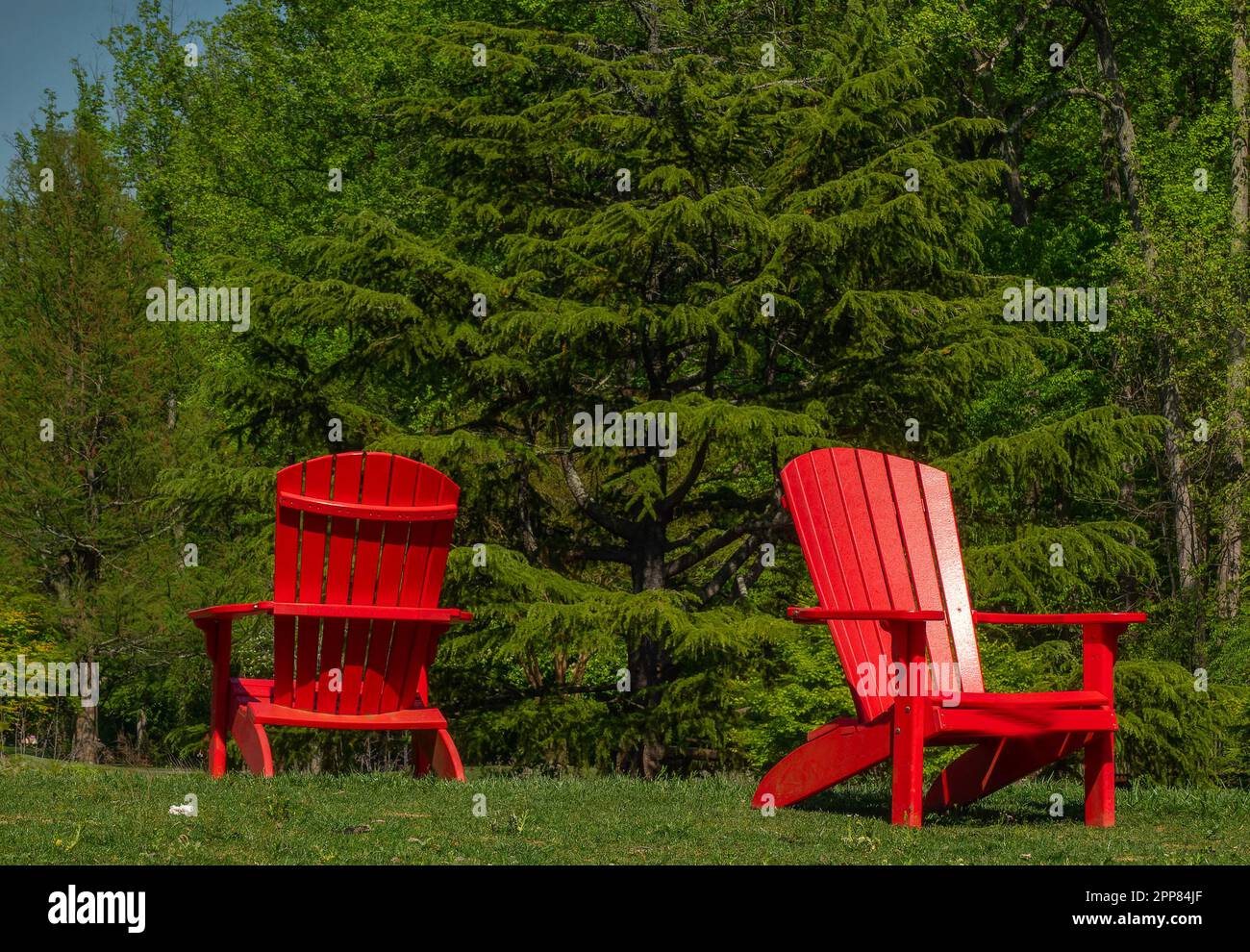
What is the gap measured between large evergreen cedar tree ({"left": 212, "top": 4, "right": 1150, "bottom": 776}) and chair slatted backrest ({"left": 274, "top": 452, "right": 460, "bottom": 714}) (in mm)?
2714

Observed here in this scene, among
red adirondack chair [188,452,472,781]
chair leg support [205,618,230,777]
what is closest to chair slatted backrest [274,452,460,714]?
red adirondack chair [188,452,472,781]

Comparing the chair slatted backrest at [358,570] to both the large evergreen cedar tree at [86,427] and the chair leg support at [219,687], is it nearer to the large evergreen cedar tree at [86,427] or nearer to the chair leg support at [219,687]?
the chair leg support at [219,687]

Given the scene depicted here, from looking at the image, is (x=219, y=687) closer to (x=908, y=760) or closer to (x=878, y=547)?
(x=878, y=547)

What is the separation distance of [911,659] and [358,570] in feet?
8.25

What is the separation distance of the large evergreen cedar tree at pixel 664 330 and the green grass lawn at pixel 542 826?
3.21 m

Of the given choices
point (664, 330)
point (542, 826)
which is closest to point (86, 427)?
point (664, 330)

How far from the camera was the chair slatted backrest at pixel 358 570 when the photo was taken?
5.89 meters

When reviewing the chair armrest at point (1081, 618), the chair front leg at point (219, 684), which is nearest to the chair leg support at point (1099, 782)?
the chair armrest at point (1081, 618)

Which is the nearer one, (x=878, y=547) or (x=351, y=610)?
(x=878, y=547)

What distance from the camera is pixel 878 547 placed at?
18.1 ft

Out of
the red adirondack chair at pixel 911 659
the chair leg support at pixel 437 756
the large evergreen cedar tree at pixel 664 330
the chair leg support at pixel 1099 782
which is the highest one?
the large evergreen cedar tree at pixel 664 330

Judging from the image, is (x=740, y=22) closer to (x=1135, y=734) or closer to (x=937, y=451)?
(x=937, y=451)

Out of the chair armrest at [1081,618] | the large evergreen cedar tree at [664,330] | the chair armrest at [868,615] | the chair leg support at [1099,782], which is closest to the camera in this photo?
the chair armrest at [868,615]
